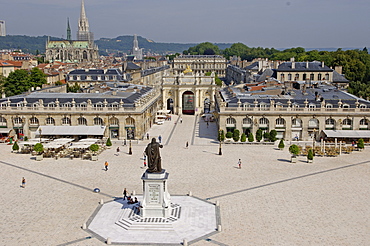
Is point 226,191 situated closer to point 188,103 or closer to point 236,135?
point 236,135

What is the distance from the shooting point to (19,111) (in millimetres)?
63844

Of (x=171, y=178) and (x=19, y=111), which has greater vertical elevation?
(x=19, y=111)

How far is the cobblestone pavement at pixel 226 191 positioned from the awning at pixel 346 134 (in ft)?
18.3

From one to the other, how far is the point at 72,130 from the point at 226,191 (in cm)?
3106

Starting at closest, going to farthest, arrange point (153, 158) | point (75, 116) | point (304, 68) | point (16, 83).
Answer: point (153, 158) < point (75, 116) < point (16, 83) < point (304, 68)

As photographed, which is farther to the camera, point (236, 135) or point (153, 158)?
point (236, 135)

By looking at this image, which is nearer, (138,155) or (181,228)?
(181,228)

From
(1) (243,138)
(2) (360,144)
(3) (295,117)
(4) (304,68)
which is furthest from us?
(4) (304,68)

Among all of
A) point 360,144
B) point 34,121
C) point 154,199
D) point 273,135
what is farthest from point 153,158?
point 34,121

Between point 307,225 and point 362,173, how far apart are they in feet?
57.4

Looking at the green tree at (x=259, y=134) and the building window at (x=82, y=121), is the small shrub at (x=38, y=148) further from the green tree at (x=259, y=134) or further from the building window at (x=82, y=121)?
the green tree at (x=259, y=134)

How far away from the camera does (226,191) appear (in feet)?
128

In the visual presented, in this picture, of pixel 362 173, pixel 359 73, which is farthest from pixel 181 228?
pixel 359 73

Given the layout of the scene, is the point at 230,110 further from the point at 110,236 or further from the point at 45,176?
the point at 110,236
